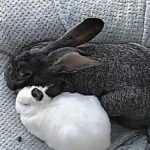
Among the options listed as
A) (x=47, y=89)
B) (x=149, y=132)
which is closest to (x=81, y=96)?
(x=47, y=89)

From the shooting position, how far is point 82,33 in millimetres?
1619

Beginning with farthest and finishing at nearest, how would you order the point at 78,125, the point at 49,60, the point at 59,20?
the point at 59,20 → the point at 49,60 → the point at 78,125

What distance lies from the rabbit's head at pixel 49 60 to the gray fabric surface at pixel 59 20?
3.2 inches

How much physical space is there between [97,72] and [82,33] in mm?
120

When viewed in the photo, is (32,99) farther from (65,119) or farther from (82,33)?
(82,33)

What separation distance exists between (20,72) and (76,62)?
0.18 m

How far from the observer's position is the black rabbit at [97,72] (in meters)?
1.60

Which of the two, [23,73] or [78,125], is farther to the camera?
[23,73]

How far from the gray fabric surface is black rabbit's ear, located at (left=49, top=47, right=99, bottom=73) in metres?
0.15

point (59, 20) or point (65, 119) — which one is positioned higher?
point (59, 20)

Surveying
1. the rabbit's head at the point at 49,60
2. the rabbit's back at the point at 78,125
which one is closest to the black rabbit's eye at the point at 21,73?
the rabbit's head at the point at 49,60

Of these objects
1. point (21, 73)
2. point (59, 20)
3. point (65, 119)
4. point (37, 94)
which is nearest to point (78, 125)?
point (65, 119)

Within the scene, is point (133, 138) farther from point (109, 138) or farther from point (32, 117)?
point (32, 117)

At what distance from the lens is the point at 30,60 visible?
1644mm
